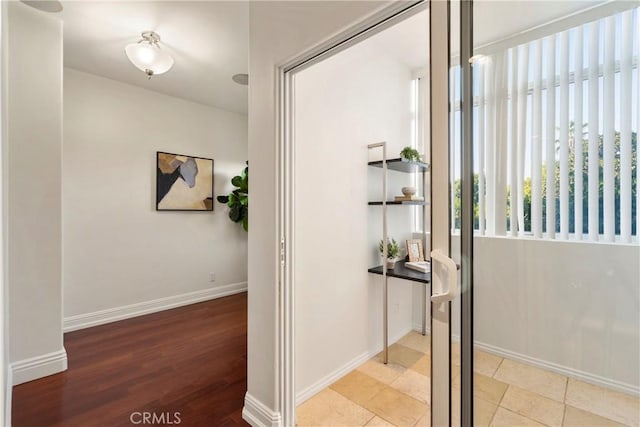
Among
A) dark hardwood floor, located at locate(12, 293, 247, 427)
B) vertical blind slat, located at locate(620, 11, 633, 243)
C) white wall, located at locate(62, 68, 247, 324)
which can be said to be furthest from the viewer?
white wall, located at locate(62, 68, 247, 324)

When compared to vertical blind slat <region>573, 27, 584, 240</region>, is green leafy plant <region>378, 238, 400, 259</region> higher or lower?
lower

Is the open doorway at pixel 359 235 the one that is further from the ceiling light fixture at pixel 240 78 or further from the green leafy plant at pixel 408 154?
the ceiling light fixture at pixel 240 78

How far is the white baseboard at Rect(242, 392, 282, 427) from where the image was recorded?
1.64 meters

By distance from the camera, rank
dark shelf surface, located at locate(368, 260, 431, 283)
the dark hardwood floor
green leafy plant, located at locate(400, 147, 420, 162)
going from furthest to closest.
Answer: green leafy plant, located at locate(400, 147, 420, 162) → dark shelf surface, located at locate(368, 260, 431, 283) → the dark hardwood floor

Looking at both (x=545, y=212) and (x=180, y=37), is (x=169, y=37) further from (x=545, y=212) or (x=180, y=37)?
(x=545, y=212)

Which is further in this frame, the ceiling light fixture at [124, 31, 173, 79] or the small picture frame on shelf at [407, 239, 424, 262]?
the small picture frame on shelf at [407, 239, 424, 262]

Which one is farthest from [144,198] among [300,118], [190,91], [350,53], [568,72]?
[568,72]

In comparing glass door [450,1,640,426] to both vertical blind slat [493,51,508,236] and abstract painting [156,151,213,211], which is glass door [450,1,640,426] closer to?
vertical blind slat [493,51,508,236]

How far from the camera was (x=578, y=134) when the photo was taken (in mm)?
822

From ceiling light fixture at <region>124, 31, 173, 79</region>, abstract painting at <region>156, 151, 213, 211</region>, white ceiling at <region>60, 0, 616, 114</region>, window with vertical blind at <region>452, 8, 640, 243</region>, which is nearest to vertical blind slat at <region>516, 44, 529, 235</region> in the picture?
window with vertical blind at <region>452, 8, 640, 243</region>

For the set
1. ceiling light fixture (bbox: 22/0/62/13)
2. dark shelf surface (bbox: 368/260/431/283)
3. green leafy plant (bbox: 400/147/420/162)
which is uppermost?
ceiling light fixture (bbox: 22/0/62/13)

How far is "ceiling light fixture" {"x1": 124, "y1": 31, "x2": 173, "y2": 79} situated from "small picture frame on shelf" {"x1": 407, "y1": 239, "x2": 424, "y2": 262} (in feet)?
8.57

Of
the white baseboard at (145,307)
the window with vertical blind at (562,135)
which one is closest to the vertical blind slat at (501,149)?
the window with vertical blind at (562,135)

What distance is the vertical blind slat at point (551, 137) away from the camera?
864 millimetres
